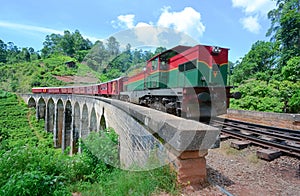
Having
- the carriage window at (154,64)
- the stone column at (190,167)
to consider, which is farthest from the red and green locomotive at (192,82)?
the stone column at (190,167)

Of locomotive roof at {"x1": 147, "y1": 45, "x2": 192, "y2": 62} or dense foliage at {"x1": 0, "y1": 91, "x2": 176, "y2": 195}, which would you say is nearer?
dense foliage at {"x1": 0, "y1": 91, "x2": 176, "y2": 195}

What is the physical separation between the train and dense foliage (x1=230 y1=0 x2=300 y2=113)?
7316mm

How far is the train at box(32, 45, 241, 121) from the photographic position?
6137mm

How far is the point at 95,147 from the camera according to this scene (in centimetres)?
525

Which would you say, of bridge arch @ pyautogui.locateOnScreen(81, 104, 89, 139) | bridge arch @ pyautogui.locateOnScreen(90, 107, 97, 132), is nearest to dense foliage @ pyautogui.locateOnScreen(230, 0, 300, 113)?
bridge arch @ pyautogui.locateOnScreen(90, 107, 97, 132)

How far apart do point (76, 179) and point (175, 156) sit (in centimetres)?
314

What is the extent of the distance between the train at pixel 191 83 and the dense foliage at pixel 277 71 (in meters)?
7.32

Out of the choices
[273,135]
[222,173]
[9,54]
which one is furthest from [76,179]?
[9,54]

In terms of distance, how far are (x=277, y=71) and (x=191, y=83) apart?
1803 centimetres

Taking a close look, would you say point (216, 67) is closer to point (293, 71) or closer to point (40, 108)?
point (293, 71)

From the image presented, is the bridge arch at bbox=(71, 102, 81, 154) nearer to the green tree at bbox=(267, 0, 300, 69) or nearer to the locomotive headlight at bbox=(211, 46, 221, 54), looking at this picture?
the locomotive headlight at bbox=(211, 46, 221, 54)

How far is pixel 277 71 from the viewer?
19.8m

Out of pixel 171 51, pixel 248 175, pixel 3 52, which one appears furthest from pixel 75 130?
pixel 3 52

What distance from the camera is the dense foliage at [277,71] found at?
12.6m
